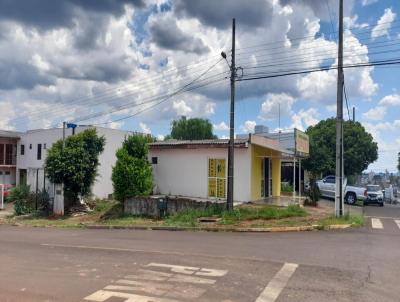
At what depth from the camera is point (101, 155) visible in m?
32.5

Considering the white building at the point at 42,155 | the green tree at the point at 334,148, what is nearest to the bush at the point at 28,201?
the white building at the point at 42,155

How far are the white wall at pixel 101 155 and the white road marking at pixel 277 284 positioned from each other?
66.9ft

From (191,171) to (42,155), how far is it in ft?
64.1

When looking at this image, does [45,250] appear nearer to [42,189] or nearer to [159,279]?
[159,279]

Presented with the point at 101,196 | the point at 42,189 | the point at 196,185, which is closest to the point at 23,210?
the point at 42,189

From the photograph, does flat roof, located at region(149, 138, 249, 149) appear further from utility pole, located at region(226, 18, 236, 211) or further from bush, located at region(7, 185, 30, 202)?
bush, located at region(7, 185, 30, 202)

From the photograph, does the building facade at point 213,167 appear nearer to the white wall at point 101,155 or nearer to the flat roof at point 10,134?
the white wall at point 101,155

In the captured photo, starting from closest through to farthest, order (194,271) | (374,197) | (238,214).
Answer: (194,271)
(238,214)
(374,197)

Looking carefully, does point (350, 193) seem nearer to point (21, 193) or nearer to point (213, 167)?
point (213, 167)

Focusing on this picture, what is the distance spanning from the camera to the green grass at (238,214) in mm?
17531

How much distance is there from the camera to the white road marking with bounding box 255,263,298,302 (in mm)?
6715

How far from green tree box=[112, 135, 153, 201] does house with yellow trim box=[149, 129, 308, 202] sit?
5.46 feet

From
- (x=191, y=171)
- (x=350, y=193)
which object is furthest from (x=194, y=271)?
(x=350, y=193)

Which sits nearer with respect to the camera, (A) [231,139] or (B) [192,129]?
(A) [231,139]
